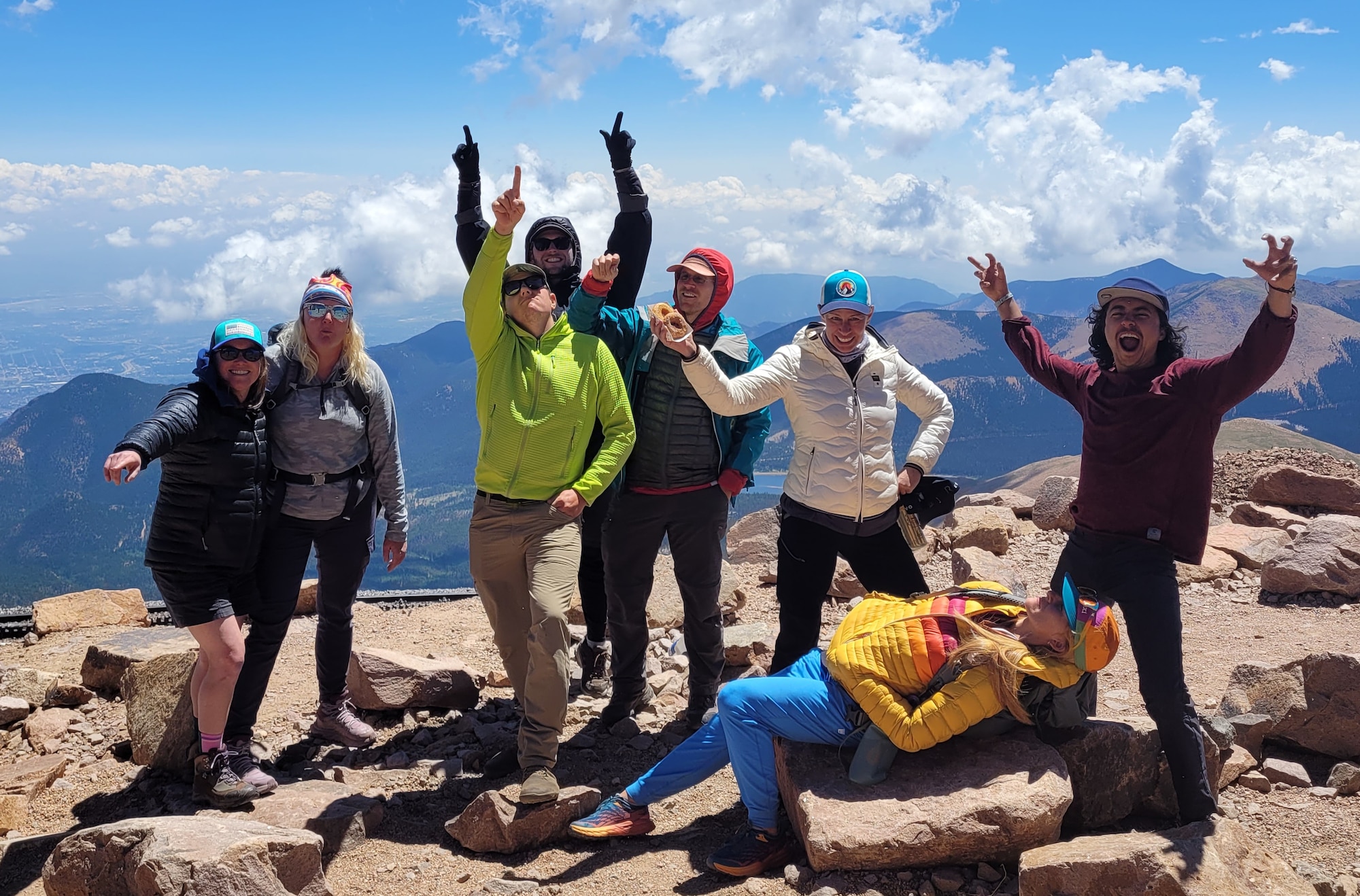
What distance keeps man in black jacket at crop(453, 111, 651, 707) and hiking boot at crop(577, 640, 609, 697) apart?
3.77ft

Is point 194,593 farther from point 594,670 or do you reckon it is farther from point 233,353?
point 594,670

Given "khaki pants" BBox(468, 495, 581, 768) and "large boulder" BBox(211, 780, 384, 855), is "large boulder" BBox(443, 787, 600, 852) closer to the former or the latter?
"khaki pants" BBox(468, 495, 581, 768)

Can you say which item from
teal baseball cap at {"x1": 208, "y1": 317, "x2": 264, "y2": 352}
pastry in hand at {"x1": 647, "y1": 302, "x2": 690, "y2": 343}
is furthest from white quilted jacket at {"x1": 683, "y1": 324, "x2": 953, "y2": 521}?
teal baseball cap at {"x1": 208, "y1": 317, "x2": 264, "y2": 352}

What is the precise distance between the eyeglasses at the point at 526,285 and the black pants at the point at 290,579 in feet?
5.59

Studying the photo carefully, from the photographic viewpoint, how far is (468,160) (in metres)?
6.36

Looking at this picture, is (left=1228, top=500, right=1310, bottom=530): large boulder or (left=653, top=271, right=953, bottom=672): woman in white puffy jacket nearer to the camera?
(left=653, top=271, right=953, bottom=672): woman in white puffy jacket

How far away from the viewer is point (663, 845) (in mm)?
5156

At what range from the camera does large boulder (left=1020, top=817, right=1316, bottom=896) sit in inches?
160

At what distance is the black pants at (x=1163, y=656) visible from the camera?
185 inches

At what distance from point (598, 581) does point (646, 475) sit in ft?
5.12

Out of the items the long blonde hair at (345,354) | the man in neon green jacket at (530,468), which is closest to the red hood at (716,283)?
the man in neon green jacket at (530,468)

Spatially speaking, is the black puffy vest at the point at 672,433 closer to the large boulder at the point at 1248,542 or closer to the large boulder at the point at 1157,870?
the large boulder at the point at 1157,870

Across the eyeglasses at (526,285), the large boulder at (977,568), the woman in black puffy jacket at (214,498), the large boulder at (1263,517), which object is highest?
the eyeglasses at (526,285)

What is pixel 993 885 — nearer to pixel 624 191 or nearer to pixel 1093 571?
pixel 1093 571
